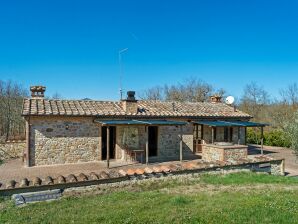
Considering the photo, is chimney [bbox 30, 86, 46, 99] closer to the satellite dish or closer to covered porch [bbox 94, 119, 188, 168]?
covered porch [bbox 94, 119, 188, 168]

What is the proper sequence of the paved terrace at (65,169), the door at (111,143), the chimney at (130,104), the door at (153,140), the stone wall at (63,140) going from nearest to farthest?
the paved terrace at (65,169) → the stone wall at (63,140) → the door at (111,143) → the chimney at (130,104) → the door at (153,140)

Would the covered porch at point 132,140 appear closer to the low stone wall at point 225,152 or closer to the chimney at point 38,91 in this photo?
the low stone wall at point 225,152

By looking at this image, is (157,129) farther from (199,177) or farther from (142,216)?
(142,216)

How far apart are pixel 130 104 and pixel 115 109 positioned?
1.00 metres

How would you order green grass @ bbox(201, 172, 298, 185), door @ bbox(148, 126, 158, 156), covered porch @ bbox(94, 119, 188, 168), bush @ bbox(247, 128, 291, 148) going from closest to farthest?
green grass @ bbox(201, 172, 298, 185), covered porch @ bbox(94, 119, 188, 168), door @ bbox(148, 126, 158, 156), bush @ bbox(247, 128, 291, 148)

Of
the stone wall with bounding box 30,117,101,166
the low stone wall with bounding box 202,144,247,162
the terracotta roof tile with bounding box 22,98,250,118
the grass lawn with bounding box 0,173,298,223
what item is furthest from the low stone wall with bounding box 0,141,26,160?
the low stone wall with bounding box 202,144,247,162

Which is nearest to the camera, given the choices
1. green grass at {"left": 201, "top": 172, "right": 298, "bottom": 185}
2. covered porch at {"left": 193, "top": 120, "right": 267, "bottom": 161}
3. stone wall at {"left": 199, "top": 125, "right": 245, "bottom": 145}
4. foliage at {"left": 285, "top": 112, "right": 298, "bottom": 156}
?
green grass at {"left": 201, "top": 172, "right": 298, "bottom": 185}

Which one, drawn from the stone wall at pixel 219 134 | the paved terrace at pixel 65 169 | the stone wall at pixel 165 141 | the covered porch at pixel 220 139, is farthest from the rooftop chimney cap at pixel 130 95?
the stone wall at pixel 219 134

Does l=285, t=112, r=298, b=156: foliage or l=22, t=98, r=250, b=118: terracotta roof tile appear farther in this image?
l=22, t=98, r=250, b=118: terracotta roof tile

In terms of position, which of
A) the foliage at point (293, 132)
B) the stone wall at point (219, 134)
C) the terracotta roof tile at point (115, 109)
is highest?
the terracotta roof tile at point (115, 109)

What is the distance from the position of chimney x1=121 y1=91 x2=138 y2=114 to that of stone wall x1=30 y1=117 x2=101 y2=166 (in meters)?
2.25

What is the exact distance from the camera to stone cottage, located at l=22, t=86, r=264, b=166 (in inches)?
620

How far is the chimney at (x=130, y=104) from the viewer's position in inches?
715

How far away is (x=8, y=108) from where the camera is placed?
3109 cm
